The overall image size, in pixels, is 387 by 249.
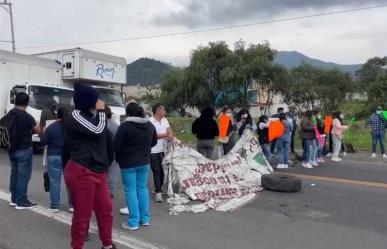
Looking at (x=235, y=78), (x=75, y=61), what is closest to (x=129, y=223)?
(x=75, y=61)

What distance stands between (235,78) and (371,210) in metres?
25.2

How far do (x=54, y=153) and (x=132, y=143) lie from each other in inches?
67.3

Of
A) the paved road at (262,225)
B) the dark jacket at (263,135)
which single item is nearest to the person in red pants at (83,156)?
the paved road at (262,225)

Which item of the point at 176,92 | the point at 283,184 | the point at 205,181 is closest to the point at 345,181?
the point at 283,184

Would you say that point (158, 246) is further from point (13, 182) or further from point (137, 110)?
point (13, 182)

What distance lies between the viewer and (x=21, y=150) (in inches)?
303

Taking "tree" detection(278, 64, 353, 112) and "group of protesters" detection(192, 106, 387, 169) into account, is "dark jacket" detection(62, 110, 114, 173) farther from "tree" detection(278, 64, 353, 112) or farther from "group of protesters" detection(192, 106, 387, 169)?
"tree" detection(278, 64, 353, 112)

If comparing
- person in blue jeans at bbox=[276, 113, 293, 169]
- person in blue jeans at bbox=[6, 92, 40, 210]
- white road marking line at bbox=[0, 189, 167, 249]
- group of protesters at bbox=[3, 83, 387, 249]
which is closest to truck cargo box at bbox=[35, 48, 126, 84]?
group of protesters at bbox=[3, 83, 387, 249]

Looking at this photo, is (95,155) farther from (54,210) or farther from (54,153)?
(54,210)

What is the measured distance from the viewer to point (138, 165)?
6629mm

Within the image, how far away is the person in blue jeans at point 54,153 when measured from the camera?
24.7 feet

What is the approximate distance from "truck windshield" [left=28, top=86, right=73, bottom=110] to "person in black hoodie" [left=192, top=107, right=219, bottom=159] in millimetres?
6535

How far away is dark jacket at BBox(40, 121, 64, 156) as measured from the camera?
750 cm

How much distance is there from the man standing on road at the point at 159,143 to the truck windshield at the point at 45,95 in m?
7.83
